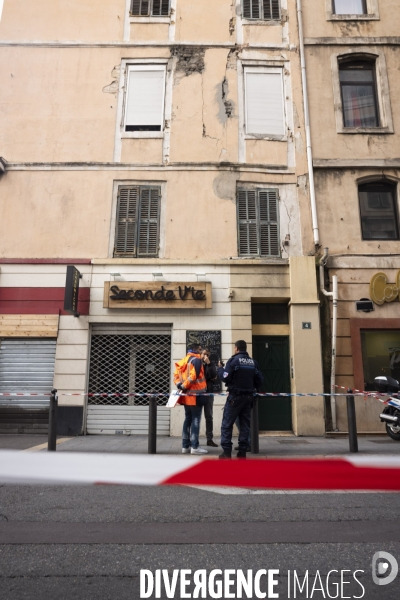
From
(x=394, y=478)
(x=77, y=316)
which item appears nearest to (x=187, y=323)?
(x=77, y=316)

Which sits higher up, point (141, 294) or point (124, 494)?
point (141, 294)

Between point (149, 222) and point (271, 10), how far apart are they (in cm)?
744

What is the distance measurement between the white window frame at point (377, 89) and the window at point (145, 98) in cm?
482

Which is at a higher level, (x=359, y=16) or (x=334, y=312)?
(x=359, y=16)

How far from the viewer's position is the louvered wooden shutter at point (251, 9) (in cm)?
1293

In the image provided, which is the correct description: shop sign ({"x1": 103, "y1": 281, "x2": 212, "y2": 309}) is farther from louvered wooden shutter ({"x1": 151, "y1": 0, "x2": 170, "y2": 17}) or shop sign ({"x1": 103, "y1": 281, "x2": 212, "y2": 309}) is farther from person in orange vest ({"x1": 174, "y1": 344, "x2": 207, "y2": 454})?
louvered wooden shutter ({"x1": 151, "y1": 0, "x2": 170, "y2": 17})

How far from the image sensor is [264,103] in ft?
40.4

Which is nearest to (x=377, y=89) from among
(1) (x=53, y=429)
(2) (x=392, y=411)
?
(2) (x=392, y=411)

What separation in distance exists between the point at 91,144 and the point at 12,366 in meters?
6.13

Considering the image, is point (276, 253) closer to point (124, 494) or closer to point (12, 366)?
point (12, 366)

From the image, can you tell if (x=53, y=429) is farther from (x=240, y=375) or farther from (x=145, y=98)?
(x=145, y=98)

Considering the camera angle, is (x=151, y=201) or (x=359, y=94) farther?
(x=359, y=94)

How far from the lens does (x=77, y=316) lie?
1074cm

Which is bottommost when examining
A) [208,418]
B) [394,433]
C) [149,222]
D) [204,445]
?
[204,445]
